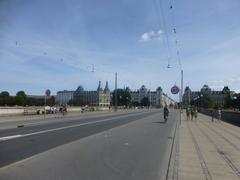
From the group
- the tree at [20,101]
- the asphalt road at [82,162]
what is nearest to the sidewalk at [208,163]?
the asphalt road at [82,162]

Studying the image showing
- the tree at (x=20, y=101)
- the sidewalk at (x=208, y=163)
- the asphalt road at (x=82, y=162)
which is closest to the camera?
the asphalt road at (x=82, y=162)

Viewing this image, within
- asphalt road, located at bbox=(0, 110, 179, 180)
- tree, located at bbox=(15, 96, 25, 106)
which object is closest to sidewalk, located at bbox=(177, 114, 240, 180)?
asphalt road, located at bbox=(0, 110, 179, 180)

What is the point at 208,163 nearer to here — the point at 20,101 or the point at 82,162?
the point at 82,162

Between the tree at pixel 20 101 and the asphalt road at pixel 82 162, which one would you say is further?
the tree at pixel 20 101

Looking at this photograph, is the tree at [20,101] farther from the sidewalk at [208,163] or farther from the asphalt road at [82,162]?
the sidewalk at [208,163]

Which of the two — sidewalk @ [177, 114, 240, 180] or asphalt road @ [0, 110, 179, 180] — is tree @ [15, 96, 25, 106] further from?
sidewalk @ [177, 114, 240, 180]

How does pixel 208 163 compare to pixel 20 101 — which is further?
pixel 20 101

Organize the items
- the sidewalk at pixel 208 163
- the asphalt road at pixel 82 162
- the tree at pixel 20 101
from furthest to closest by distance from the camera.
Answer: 1. the tree at pixel 20 101
2. the sidewalk at pixel 208 163
3. the asphalt road at pixel 82 162

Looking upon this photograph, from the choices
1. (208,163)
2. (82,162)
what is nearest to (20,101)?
(82,162)

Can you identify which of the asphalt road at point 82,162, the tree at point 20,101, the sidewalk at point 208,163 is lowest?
the sidewalk at point 208,163

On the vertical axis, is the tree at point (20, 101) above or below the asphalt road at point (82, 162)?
above

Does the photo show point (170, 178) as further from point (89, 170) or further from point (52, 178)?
point (52, 178)

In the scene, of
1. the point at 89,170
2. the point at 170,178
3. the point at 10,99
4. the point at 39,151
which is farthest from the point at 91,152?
the point at 10,99

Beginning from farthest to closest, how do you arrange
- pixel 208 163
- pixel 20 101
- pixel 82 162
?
pixel 20 101 < pixel 208 163 < pixel 82 162
